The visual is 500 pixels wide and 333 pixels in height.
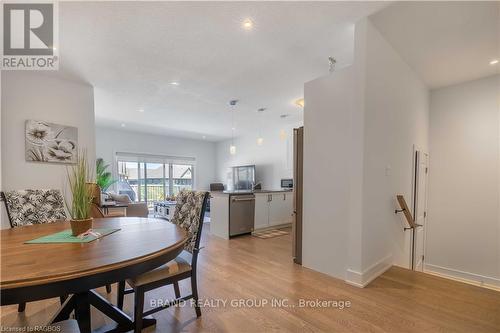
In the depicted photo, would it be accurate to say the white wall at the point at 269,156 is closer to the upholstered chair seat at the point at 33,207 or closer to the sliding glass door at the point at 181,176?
the sliding glass door at the point at 181,176

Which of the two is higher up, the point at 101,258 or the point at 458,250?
the point at 101,258

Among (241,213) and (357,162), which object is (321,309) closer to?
(357,162)

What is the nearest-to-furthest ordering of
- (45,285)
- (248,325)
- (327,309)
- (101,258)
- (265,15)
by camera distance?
(45,285) < (101,258) < (248,325) < (327,309) < (265,15)

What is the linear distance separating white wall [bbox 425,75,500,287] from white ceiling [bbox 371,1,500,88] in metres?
0.52

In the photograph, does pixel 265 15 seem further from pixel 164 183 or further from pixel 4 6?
pixel 164 183

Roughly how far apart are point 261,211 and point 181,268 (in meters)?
3.44

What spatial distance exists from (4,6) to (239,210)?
402cm

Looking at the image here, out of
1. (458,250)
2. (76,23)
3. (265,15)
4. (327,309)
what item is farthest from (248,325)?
(458,250)

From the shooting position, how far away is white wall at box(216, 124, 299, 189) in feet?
23.2

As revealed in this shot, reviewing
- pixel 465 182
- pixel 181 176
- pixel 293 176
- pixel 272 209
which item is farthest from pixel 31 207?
pixel 181 176

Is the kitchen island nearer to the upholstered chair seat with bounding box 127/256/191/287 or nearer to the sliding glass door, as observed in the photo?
the upholstered chair seat with bounding box 127/256/191/287

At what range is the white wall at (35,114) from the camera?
3281 millimetres

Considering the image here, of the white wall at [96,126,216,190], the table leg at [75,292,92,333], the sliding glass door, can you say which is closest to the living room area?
the table leg at [75,292,92,333]

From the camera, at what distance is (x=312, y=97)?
9.80ft
